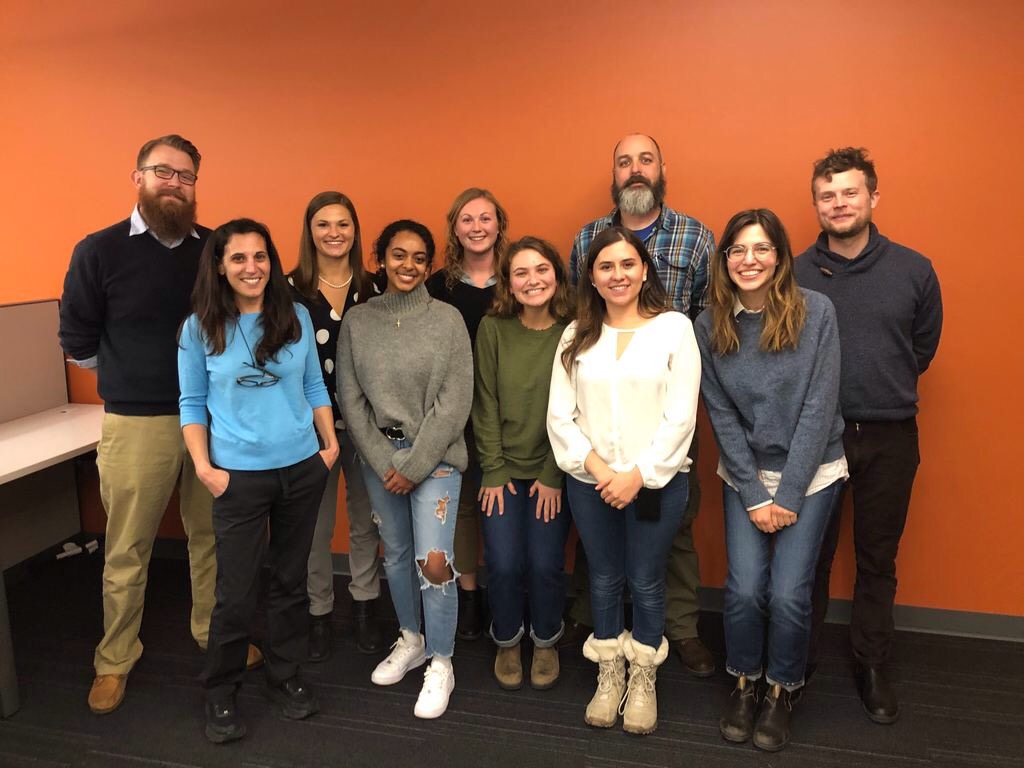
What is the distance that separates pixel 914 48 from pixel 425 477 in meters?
2.27

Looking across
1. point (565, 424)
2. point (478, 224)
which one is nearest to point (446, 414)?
point (565, 424)

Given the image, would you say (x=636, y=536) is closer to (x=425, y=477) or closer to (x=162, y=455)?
(x=425, y=477)

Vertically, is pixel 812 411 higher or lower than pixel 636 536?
higher

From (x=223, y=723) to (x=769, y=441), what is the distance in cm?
185

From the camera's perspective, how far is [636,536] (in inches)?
81.0

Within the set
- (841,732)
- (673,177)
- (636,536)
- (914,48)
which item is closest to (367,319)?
(636,536)

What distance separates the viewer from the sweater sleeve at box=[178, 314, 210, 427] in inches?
78.4

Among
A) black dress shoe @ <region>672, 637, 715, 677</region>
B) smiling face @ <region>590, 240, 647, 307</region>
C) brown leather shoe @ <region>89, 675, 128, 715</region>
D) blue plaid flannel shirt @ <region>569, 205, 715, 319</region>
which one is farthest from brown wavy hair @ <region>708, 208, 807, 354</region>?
brown leather shoe @ <region>89, 675, 128, 715</region>

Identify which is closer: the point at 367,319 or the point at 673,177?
the point at 367,319

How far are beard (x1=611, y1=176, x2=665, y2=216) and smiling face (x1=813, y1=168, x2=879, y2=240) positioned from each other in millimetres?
556

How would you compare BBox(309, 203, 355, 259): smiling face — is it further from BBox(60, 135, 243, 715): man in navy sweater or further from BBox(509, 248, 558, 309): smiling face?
BBox(509, 248, 558, 309): smiling face

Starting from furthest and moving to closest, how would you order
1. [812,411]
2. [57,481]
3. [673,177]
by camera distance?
[57,481]
[673,177]
[812,411]

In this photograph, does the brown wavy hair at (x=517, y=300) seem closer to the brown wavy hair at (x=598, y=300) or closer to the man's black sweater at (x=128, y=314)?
the brown wavy hair at (x=598, y=300)

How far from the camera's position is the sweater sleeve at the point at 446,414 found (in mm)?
2135
